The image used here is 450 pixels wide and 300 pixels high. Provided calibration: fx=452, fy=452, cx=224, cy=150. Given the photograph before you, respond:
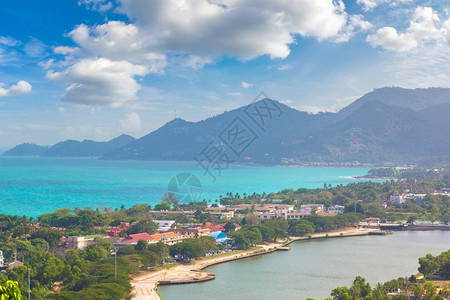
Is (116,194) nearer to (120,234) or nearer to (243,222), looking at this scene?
(243,222)

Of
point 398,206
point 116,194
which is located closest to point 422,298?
point 398,206

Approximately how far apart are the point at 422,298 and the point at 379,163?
17445 centimetres

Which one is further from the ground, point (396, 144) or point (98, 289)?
point (396, 144)

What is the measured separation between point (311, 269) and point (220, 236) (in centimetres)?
1027

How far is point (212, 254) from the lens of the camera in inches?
1200

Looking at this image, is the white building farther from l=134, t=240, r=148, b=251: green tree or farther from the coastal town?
l=134, t=240, r=148, b=251: green tree

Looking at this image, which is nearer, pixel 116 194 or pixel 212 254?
pixel 212 254

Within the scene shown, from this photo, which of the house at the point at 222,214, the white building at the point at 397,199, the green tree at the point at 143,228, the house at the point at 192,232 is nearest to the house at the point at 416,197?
the white building at the point at 397,199

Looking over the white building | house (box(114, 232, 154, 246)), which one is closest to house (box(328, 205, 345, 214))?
the white building

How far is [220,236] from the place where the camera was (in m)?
35.0

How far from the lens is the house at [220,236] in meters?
34.4

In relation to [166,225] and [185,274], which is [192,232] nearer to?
[166,225]

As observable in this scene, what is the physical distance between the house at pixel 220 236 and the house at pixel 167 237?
7.84 ft

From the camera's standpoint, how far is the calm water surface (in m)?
21.4
